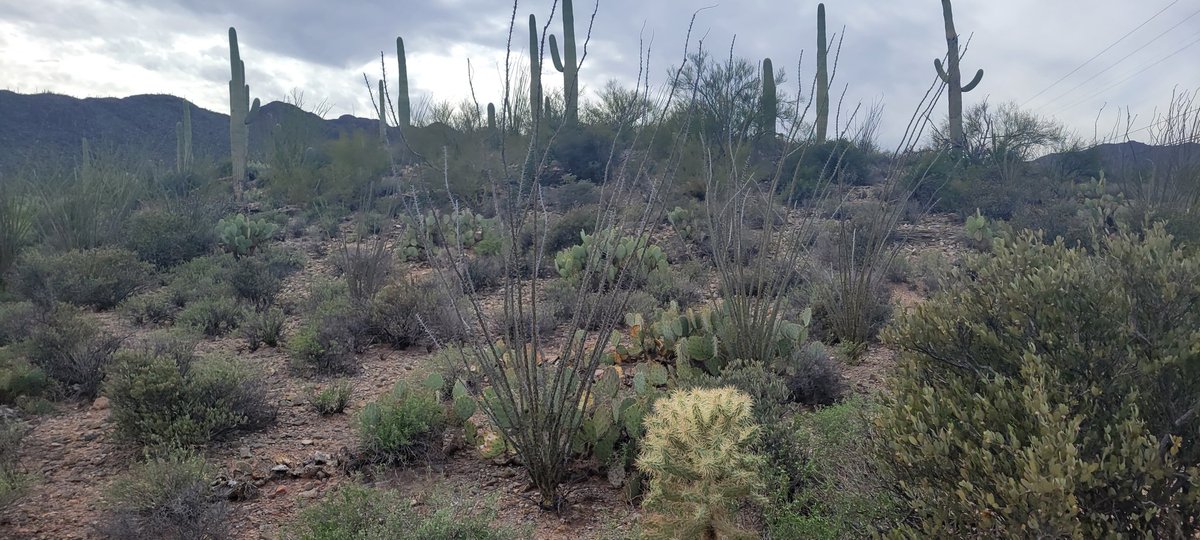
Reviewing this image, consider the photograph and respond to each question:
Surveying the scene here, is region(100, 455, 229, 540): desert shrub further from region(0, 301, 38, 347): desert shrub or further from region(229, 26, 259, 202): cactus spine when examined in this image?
region(229, 26, 259, 202): cactus spine

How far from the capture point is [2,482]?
3.56 meters

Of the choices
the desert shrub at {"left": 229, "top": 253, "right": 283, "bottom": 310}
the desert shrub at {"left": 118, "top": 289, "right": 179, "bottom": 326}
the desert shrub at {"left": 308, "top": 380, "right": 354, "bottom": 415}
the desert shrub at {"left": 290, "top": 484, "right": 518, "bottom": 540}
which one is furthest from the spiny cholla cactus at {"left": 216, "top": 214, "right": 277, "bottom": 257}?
the desert shrub at {"left": 290, "top": 484, "right": 518, "bottom": 540}

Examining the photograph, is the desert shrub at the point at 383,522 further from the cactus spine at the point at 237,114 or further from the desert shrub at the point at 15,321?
the cactus spine at the point at 237,114

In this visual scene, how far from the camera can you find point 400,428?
441 centimetres

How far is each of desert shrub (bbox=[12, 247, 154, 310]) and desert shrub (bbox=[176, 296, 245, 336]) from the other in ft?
4.28

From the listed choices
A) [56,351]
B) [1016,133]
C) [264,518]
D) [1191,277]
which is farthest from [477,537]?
[1016,133]

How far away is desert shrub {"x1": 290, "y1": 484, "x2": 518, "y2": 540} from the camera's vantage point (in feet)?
10.1

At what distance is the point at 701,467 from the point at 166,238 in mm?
10896

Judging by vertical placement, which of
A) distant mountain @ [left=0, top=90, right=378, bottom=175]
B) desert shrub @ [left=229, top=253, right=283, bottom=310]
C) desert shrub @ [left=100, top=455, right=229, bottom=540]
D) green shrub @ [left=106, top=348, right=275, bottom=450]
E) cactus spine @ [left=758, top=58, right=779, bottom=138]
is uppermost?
distant mountain @ [left=0, top=90, right=378, bottom=175]

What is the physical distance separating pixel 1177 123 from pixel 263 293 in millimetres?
12053

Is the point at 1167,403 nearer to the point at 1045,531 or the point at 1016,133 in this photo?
the point at 1045,531

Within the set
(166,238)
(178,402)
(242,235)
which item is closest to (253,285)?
(166,238)

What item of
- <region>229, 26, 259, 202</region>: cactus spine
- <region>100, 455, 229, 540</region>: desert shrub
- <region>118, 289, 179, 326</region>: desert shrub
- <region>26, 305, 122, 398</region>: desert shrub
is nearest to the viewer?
<region>100, 455, 229, 540</region>: desert shrub

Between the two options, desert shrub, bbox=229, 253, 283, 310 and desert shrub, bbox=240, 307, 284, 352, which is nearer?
desert shrub, bbox=240, 307, 284, 352
